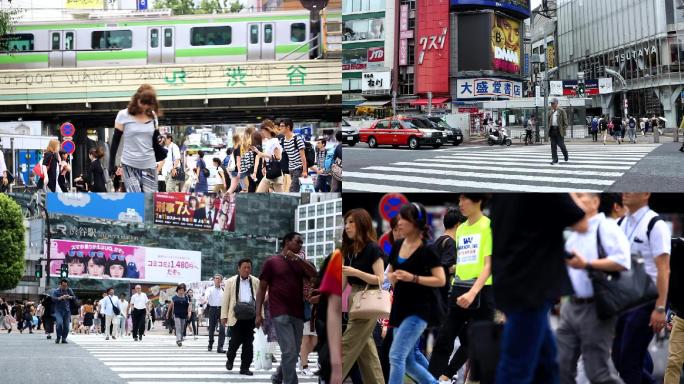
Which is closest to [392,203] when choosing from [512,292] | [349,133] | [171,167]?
[349,133]

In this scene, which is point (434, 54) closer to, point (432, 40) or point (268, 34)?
point (432, 40)

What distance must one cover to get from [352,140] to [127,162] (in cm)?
171

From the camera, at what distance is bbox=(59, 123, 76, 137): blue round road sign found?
36.6ft

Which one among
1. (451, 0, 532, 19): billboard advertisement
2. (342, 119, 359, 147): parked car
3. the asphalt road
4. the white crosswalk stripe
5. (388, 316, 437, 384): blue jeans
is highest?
(451, 0, 532, 19): billboard advertisement

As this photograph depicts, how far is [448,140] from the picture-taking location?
19.6 feet

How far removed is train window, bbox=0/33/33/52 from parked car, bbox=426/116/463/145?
5.81 metres

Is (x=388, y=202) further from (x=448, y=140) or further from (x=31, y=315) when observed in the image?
(x=31, y=315)

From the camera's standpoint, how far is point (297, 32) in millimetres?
10312

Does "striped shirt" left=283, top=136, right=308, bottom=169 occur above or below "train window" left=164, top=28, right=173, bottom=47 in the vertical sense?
below

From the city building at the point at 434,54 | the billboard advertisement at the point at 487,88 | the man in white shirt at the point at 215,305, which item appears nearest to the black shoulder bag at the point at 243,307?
the man in white shirt at the point at 215,305

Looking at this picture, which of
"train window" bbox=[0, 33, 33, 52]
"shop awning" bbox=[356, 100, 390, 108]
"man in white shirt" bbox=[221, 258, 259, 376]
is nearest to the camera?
"shop awning" bbox=[356, 100, 390, 108]

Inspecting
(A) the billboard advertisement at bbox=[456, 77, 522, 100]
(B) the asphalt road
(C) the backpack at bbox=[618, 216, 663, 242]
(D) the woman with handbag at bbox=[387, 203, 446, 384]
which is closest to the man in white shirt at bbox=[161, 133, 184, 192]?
(B) the asphalt road

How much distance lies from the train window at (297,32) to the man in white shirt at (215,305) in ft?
11.4

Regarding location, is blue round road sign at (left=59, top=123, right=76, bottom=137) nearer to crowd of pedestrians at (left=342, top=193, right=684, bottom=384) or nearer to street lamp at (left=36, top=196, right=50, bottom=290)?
street lamp at (left=36, top=196, right=50, bottom=290)
